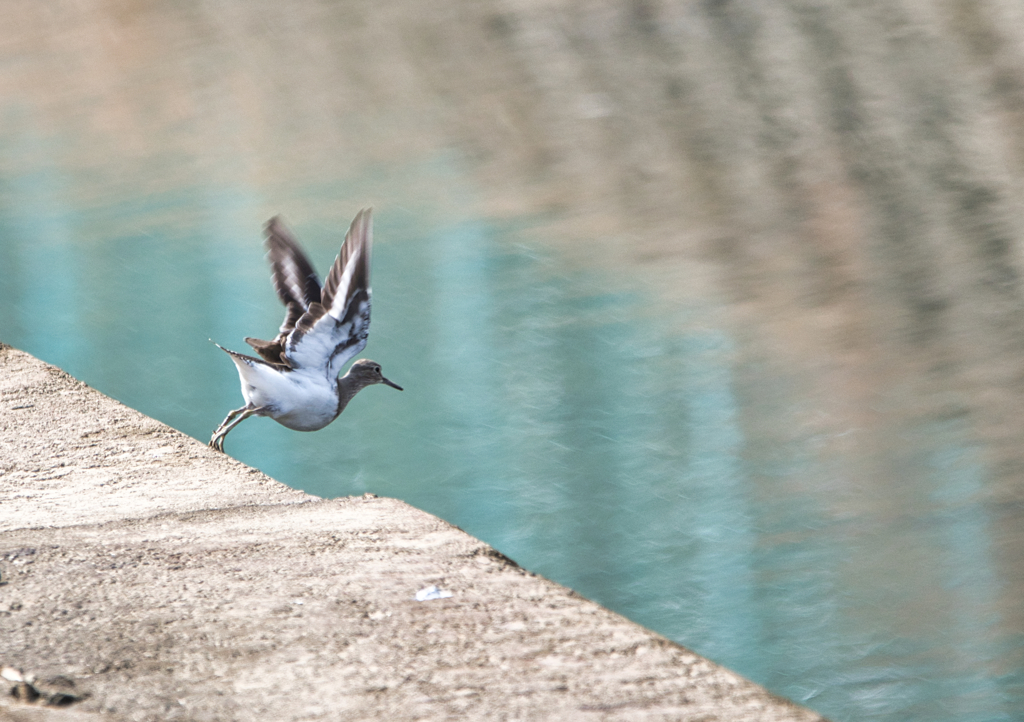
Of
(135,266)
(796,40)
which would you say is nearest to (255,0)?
(796,40)

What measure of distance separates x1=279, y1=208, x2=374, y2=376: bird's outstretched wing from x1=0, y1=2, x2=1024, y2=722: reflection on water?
779mm

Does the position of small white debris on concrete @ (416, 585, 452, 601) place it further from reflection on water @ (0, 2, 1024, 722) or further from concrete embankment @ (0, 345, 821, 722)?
reflection on water @ (0, 2, 1024, 722)

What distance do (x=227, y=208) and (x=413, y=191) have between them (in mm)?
910

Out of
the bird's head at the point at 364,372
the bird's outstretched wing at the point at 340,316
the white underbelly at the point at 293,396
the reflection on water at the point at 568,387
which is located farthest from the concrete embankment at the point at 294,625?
the reflection on water at the point at 568,387

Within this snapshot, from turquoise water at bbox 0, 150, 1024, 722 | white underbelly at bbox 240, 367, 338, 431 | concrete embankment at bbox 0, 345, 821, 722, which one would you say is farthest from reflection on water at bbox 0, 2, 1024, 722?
concrete embankment at bbox 0, 345, 821, 722

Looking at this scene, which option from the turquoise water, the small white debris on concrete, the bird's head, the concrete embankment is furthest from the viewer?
the bird's head

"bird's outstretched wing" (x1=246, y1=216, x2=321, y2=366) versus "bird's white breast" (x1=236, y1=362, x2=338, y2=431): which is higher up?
"bird's outstretched wing" (x1=246, y1=216, x2=321, y2=366)

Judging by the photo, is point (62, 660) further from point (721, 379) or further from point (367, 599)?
point (721, 379)

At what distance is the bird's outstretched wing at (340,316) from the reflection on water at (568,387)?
779 millimetres

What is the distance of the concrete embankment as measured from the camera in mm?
1877

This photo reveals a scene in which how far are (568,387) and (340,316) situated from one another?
1.64 metres

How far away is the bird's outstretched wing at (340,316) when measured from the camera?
124 inches

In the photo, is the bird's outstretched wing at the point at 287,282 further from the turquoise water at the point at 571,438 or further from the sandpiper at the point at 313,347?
the turquoise water at the point at 571,438

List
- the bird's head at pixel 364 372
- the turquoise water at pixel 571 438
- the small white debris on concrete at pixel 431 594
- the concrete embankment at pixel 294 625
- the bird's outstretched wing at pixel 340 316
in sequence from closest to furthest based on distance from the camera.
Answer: the concrete embankment at pixel 294 625
the small white debris on concrete at pixel 431 594
the bird's outstretched wing at pixel 340 316
the turquoise water at pixel 571 438
the bird's head at pixel 364 372
